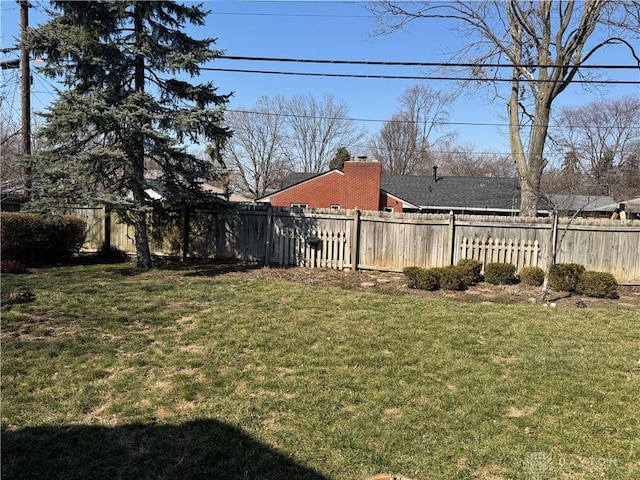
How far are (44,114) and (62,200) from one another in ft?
6.27

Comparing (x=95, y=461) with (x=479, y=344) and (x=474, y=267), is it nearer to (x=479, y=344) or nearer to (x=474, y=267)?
(x=479, y=344)

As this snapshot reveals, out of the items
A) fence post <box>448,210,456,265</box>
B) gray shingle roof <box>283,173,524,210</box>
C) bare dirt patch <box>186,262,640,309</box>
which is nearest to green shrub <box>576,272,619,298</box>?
bare dirt patch <box>186,262,640,309</box>

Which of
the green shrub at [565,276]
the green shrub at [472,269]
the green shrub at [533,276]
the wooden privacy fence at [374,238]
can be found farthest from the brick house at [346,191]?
the green shrub at [565,276]

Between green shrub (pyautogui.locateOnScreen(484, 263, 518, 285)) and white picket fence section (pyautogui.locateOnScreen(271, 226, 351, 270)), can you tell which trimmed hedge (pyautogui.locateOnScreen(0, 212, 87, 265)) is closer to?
white picket fence section (pyautogui.locateOnScreen(271, 226, 351, 270))

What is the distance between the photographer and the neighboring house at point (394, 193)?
27.2 m

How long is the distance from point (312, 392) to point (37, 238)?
33.6 ft

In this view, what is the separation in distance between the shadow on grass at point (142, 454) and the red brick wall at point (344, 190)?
24.1 meters

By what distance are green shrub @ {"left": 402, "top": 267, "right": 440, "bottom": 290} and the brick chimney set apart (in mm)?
17963

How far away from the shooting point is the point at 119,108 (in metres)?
9.48

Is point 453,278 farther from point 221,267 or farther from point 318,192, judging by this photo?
point 318,192

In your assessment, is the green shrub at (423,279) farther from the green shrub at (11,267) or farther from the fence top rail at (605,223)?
the green shrub at (11,267)

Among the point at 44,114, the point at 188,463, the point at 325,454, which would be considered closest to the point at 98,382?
the point at 188,463

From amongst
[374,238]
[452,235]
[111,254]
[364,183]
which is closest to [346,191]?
[364,183]

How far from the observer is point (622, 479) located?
285cm
